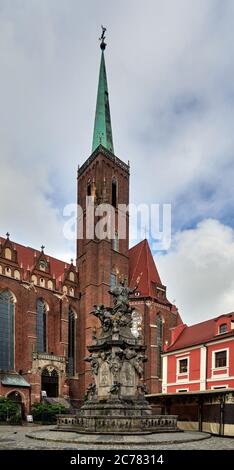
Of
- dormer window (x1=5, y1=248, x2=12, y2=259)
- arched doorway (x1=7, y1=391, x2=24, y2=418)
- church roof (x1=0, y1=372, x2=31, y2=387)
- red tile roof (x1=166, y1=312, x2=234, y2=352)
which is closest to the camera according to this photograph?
red tile roof (x1=166, y1=312, x2=234, y2=352)

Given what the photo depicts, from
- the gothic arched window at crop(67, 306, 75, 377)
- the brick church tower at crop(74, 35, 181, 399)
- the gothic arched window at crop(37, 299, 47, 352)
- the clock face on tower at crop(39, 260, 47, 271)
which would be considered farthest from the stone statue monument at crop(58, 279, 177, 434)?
the gothic arched window at crop(67, 306, 75, 377)

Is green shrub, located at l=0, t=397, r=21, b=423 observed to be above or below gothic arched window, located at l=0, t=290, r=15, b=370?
below

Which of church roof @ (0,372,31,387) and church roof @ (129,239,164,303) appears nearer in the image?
church roof @ (0,372,31,387)

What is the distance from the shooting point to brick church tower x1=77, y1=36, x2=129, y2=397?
48125 millimetres

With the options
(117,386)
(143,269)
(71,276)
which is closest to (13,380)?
(71,276)

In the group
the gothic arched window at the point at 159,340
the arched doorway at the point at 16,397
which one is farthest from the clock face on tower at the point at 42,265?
the gothic arched window at the point at 159,340

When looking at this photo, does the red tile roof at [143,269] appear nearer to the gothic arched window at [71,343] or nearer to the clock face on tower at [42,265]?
the gothic arched window at [71,343]

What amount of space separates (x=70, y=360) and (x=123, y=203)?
21.6 metres

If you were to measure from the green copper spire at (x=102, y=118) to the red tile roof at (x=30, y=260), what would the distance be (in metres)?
17.4

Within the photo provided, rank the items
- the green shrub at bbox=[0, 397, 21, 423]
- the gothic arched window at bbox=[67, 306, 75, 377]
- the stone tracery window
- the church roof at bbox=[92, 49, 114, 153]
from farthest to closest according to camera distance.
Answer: the church roof at bbox=[92, 49, 114, 153] → the gothic arched window at bbox=[67, 306, 75, 377] → the stone tracery window → the green shrub at bbox=[0, 397, 21, 423]

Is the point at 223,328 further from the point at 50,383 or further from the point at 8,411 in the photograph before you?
the point at 50,383

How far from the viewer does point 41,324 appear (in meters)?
45.7

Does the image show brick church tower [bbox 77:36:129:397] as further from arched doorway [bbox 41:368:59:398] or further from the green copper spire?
arched doorway [bbox 41:368:59:398]

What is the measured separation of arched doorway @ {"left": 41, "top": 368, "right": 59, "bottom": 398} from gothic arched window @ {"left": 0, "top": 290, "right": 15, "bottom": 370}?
11.6 feet
